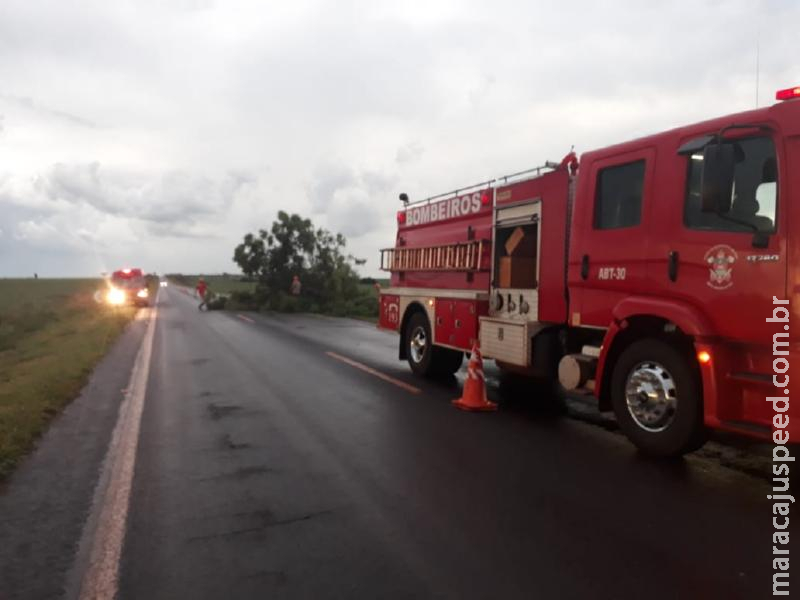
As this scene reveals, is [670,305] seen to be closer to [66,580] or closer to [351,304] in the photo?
[66,580]

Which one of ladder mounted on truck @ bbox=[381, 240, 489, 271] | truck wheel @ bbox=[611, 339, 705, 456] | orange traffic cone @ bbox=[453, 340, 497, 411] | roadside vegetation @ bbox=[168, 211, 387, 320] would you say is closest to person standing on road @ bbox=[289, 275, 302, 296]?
roadside vegetation @ bbox=[168, 211, 387, 320]

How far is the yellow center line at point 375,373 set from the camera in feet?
31.0

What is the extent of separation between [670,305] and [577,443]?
169cm

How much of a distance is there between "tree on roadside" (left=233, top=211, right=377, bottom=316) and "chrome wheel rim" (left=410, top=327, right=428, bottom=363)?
22.5 m

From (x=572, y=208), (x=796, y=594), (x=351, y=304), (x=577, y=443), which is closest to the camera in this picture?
(x=796, y=594)

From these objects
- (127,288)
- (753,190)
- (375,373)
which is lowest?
(375,373)

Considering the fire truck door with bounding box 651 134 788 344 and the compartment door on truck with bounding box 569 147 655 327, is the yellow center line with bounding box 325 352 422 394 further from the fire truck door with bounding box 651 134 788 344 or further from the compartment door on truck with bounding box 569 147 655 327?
the fire truck door with bounding box 651 134 788 344

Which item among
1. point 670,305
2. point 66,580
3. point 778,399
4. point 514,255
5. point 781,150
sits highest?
point 781,150

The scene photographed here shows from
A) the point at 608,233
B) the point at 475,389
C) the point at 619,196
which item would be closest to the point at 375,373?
the point at 475,389

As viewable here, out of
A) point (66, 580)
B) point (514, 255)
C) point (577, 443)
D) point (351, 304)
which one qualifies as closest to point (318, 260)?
point (351, 304)

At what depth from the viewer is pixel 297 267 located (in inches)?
1340

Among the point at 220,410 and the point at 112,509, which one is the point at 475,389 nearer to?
the point at 220,410

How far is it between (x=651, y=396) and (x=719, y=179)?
2.01 metres

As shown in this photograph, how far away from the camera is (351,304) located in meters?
32.7
